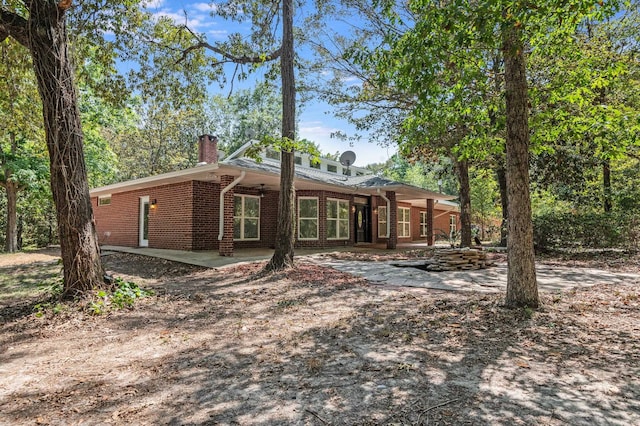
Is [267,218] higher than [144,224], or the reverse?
[267,218]

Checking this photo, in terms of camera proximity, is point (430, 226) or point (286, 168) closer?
point (286, 168)

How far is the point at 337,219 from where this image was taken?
49.9 feet

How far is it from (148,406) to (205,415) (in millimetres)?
453

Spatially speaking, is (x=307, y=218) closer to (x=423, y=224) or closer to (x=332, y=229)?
(x=332, y=229)

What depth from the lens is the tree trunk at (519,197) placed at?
4570 millimetres

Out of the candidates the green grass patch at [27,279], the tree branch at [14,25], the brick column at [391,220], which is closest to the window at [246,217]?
the green grass patch at [27,279]

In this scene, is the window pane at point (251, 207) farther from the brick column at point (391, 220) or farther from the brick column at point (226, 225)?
the brick column at point (391, 220)

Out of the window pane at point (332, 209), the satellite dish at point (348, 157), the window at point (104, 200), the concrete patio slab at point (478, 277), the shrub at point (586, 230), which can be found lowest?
the concrete patio slab at point (478, 277)

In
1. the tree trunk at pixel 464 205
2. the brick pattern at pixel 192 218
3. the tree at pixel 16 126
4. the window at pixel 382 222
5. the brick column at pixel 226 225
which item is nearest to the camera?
the tree at pixel 16 126

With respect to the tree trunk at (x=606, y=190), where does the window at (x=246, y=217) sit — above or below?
below

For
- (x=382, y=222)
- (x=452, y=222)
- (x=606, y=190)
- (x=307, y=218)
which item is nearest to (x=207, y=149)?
(x=307, y=218)

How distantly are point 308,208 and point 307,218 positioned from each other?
0.40m

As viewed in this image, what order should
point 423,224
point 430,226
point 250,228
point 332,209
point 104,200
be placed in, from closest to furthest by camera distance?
point 250,228
point 332,209
point 104,200
point 430,226
point 423,224

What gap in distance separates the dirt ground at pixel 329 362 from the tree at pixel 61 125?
647mm
